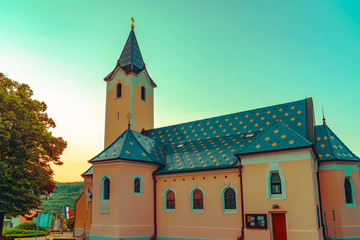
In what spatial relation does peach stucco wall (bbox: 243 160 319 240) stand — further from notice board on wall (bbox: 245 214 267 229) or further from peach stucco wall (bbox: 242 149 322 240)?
notice board on wall (bbox: 245 214 267 229)

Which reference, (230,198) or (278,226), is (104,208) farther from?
(278,226)

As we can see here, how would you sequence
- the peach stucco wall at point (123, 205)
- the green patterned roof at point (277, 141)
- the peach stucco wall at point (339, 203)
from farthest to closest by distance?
the peach stucco wall at point (123, 205) < the peach stucco wall at point (339, 203) < the green patterned roof at point (277, 141)

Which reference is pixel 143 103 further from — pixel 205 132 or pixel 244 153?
pixel 244 153

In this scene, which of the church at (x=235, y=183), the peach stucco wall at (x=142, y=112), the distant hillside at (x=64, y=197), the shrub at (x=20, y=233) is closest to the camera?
the church at (x=235, y=183)

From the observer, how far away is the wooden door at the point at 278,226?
1589 cm

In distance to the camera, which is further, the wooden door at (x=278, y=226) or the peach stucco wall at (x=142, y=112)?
the peach stucco wall at (x=142, y=112)

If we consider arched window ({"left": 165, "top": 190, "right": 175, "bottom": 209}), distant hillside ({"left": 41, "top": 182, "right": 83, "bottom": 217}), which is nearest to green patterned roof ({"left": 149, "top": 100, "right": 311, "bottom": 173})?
arched window ({"left": 165, "top": 190, "right": 175, "bottom": 209})

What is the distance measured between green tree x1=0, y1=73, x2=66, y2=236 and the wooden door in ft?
54.5

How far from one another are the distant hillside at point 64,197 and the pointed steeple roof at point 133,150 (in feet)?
180

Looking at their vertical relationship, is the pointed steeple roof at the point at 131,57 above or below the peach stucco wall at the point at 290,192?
above

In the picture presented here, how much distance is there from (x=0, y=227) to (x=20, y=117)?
314 inches

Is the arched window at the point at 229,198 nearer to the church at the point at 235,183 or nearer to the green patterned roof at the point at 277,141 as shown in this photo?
the church at the point at 235,183

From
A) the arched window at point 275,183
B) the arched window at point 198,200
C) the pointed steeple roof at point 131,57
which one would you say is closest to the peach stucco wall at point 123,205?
the arched window at point 198,200

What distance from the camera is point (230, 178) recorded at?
19031 mm
